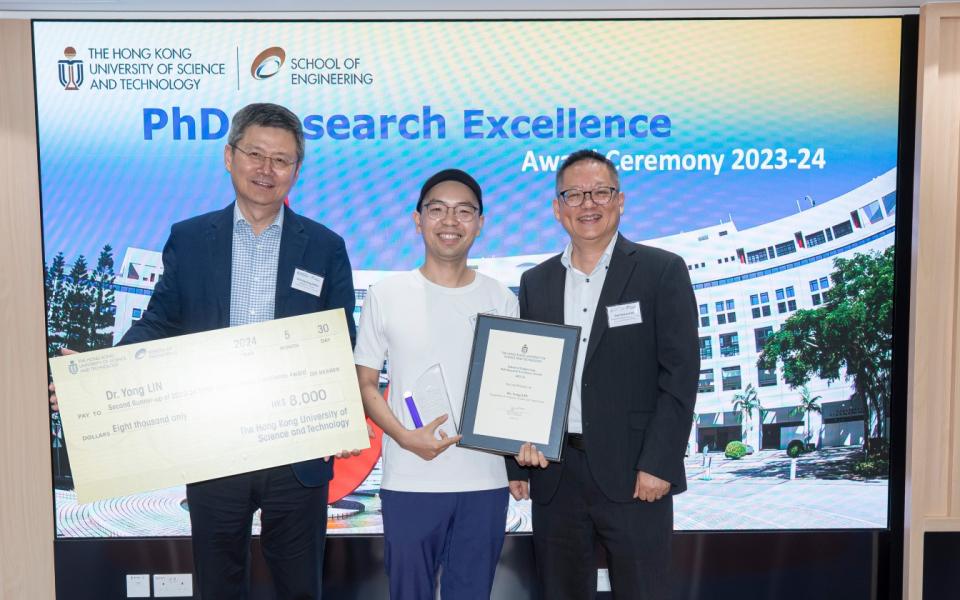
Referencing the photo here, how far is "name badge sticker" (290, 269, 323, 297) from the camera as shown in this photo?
2.42m

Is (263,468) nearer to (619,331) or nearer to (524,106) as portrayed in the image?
(619,331)

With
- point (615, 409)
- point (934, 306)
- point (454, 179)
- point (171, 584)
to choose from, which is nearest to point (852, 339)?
point (934, 306)

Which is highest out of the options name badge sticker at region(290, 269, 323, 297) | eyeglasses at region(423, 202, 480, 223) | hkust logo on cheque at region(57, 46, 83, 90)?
hkust logo on cheque at region(57, 46, 83, 90)

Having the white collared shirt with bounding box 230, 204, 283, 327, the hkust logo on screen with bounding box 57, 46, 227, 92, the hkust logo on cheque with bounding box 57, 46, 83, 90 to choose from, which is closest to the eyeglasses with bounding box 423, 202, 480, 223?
the white collared shirt with bounding box 230, 204, 283, 327

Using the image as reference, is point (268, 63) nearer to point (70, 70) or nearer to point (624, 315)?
point (70, 70)

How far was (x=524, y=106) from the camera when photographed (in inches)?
128

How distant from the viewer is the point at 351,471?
129 inches

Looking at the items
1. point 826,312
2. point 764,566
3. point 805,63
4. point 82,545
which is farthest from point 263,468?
point 805,63

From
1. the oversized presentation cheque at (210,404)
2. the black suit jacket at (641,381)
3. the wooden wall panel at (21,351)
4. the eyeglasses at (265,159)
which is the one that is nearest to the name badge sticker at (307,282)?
the oversized presentation cheque at (210,404)

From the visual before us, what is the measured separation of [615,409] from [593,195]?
80cm

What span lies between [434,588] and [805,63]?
122 inches

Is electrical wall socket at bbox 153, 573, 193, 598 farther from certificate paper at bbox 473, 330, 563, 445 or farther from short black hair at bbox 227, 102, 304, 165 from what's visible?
short black hair at bbox 227, 102, 304, 165

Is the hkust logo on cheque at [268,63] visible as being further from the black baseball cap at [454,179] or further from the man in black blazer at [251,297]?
the black baseball cap at [454,179]

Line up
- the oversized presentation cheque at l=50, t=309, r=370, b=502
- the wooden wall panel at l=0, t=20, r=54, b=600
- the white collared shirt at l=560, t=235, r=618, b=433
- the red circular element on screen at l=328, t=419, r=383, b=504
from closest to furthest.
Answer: the oversized presentation cheque at l=50, t=309, r=370, b=502, the white collared shirt at l=560, t=235, r=618, b=433, the wooden wall panel at l=0, t=20, r=54, b=600, the red circular element on screen at l=328, t=419, r=383, b=504
